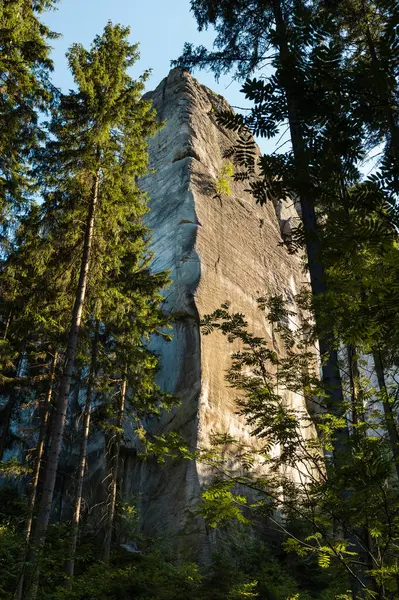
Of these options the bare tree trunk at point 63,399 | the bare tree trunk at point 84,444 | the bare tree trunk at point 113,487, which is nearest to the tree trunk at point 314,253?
the bare tree trunk at point 63,399

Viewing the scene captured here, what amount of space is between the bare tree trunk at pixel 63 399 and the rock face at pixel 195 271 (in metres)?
4.64

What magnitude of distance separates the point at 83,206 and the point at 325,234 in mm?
10065

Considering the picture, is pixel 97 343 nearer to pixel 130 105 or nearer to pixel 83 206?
pixel 83 206

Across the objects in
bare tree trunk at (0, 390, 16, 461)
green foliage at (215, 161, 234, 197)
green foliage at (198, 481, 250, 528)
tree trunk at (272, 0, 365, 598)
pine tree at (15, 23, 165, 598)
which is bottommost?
green foliage at (198, 481, 250, 528)

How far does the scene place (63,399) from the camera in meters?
9.93

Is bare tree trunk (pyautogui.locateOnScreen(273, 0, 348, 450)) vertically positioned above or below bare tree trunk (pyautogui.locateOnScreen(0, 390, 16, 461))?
below

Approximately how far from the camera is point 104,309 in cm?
1319

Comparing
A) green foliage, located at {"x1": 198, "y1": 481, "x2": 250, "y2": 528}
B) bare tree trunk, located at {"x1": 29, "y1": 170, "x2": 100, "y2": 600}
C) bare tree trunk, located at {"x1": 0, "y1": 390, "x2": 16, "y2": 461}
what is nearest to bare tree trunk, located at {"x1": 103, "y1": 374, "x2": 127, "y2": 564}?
bare tree trunk, located at {"x1": 29, "y1": 170, "x2": 100, "y2": 600}

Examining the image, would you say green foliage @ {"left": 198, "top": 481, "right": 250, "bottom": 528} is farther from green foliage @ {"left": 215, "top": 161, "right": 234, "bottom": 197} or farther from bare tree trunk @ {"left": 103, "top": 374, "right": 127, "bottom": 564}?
green foliage @ {"left": 215, "top": 161, "right": 234, "bottom": 197}

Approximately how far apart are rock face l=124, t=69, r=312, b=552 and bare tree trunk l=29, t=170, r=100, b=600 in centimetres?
464

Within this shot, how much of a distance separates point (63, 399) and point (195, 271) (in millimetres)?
12047

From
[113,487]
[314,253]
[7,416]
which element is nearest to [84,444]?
[113,487]

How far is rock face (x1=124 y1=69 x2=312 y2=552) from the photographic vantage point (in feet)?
56.2

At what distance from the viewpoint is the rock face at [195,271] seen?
1712 cm
